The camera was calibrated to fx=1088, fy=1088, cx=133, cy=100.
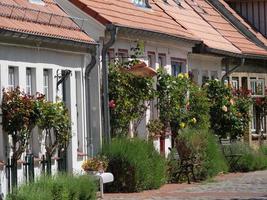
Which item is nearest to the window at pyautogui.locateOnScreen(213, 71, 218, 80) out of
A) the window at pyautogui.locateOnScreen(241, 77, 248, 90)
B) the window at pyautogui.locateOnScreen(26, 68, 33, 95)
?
the window at pyautogui.locateOnScreen(241, 77, 248, 90)

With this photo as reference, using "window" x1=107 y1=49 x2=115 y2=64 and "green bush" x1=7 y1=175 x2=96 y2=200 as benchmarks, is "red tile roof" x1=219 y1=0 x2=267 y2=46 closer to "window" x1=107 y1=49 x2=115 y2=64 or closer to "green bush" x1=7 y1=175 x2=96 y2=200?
"window" x1=107 y1=49 x2=115 y2=64

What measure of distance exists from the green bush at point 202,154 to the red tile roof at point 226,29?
8399mm

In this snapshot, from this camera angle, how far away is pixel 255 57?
36.9 meters

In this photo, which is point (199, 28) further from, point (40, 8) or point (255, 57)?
point (40, 8)

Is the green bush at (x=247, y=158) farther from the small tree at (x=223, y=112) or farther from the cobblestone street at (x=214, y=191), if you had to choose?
the cobblestone street at (x=214, y=191)

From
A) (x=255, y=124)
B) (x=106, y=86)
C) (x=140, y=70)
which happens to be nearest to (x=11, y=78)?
(x=106, y=86)

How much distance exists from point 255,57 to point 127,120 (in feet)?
40.6

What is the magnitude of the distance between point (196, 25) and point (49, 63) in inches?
501

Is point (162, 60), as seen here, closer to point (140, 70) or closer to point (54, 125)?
point (140, 70)

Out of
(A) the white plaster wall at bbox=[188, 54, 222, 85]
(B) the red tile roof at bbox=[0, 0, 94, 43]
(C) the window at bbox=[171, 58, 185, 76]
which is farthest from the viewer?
(A) the white plaster wall at bbox=[188, 54, 222, 85]

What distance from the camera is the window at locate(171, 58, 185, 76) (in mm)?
30506

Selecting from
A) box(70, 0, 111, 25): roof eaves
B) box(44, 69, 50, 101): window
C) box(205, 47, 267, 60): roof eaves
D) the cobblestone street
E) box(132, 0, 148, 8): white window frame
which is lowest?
the cobblestone street

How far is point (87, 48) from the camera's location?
78.3 feet

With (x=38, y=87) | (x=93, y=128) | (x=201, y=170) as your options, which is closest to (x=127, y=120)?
(x=93, y=128)
